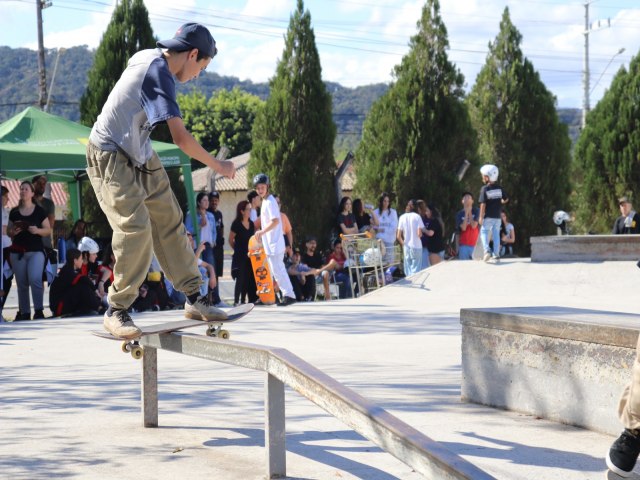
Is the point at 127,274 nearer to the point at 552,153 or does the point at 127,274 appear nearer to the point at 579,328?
the point at 579,328

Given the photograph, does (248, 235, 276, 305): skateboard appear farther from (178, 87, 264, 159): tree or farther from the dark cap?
(178, 87, 264, 159): tree

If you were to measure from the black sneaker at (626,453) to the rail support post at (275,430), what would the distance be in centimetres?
153

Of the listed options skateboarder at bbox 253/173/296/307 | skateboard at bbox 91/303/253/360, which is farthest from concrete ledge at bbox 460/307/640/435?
skateboarder at bbox 253/173/296/307

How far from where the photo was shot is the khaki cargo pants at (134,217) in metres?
5.30

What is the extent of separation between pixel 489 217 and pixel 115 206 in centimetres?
1161

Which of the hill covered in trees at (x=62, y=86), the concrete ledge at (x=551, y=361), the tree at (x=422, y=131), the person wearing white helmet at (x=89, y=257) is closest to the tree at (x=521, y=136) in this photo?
the tree at (x=422, y=131)

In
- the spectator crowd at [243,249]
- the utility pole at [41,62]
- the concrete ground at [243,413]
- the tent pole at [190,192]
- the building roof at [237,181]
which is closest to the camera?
the concrete ground at [243,413]

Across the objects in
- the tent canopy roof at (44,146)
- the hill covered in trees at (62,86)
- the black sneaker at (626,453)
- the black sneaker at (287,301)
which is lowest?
the black sneaker at (287,301)

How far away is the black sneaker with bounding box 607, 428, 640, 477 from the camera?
4254mm

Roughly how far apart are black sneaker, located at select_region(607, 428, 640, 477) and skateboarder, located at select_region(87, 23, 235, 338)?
2.40 meters

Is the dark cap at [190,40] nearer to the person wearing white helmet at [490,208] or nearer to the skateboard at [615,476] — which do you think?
the skateboard at [615,476]

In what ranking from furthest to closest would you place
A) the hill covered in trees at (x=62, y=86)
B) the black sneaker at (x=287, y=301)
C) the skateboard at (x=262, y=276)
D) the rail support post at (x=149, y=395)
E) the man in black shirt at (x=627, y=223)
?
the hill covered in trees at (x=62, y=86) → the man in black shirt at (x=627, y=223) → the skateboard at (x=262, y=276) → the black sneaker at (x=287, y=301) → the rail support post at (x=149, y=395)

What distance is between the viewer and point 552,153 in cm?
2434

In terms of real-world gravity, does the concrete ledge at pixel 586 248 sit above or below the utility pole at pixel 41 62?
below
